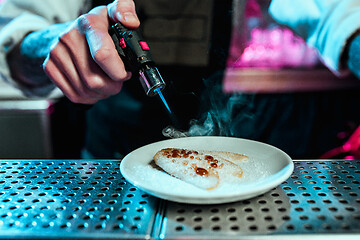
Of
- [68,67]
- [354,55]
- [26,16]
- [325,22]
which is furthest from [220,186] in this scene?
[26,16]

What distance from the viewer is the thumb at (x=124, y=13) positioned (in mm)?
1152

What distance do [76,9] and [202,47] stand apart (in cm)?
81

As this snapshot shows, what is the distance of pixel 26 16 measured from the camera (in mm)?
1956

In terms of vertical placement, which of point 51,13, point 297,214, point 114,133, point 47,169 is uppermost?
point 51,13

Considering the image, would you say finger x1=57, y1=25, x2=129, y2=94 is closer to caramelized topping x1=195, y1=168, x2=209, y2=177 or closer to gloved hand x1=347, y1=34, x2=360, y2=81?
caramelized topping x1=195, y1=168, x2=209, y2=177

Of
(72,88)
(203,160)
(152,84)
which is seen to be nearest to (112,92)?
(72,88)

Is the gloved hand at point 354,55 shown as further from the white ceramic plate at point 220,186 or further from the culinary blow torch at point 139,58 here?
the culinary blow torch at point 139,58

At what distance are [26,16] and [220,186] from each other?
5.43 feet

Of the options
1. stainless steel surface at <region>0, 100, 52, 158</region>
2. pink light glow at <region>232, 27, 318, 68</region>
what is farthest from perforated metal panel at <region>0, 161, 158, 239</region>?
pink light glow at <region>232, 27, 318, 68</region>

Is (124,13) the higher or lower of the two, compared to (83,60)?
higher

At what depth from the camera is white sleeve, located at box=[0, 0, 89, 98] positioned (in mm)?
Answer: 1868

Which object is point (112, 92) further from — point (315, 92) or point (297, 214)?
point (315, 92)

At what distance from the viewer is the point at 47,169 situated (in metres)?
1.15

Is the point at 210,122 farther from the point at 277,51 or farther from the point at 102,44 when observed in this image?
the point at 277,51
